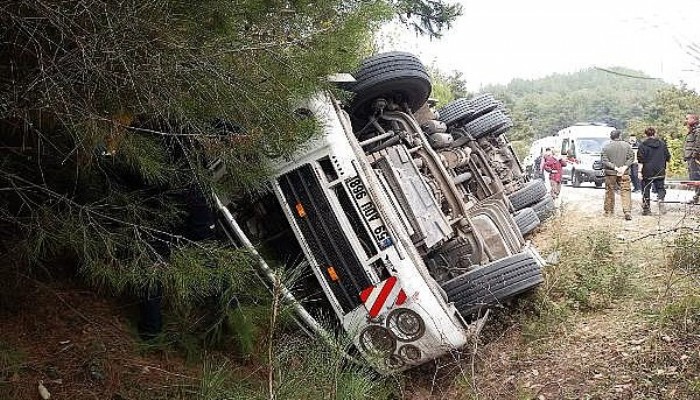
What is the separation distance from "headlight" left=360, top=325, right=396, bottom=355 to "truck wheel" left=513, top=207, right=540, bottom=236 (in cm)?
390

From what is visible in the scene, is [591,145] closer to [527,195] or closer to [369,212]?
[527,195]

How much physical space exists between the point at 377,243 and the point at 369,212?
0.70 ft

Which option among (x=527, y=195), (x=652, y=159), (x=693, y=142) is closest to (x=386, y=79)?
(x=527, y=195)

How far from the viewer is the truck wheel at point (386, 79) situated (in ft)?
17.6

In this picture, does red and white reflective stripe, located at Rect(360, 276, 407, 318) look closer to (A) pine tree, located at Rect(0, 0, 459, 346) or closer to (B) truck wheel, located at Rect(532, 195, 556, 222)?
(A) pine tree, located at Rect(0, 0, 459, 346)

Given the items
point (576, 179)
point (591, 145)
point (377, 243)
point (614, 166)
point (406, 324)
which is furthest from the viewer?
point (591, 145)

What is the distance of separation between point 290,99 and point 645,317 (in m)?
2.97

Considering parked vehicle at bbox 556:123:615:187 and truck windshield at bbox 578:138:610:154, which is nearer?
parked vehicle at bbox 556:123:615:187

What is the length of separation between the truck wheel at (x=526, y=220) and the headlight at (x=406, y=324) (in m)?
3.85

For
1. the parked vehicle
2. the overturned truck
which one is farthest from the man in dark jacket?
the parked vehicle

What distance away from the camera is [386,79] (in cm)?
534

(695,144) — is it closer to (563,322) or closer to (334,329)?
(563,322)

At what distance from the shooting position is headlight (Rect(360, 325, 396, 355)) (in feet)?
13.6

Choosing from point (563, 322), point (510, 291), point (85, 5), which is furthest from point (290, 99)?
point (563, 322)
